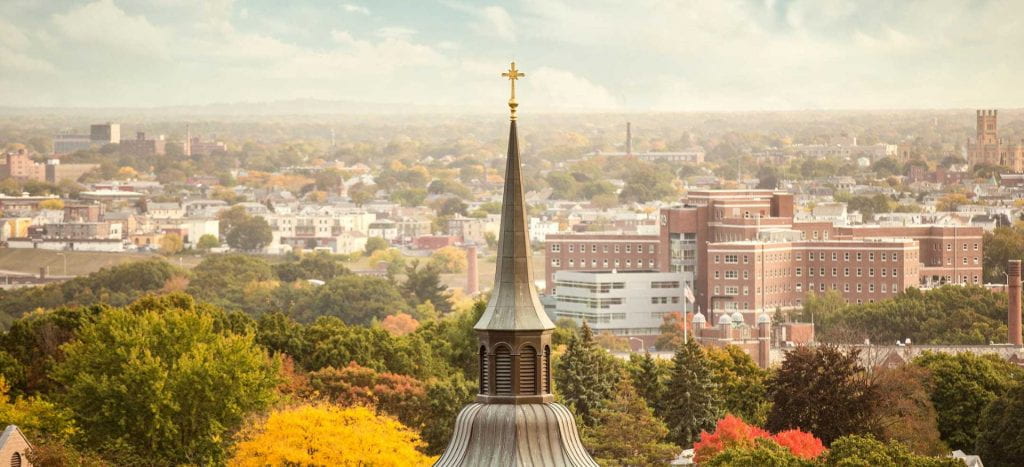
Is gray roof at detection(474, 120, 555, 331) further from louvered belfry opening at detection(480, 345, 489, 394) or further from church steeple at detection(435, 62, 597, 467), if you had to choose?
louvered belfry opening at detection(480, 345, 489, 394)

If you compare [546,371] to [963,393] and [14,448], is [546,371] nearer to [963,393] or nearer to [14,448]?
[14,448]

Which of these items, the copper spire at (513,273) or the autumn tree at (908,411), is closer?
the copper spire at (513,273)

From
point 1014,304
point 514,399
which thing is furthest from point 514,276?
point 1014,304

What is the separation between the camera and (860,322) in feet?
622

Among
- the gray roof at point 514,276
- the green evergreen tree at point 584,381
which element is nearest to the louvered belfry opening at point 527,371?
the gray roof at point 514,276

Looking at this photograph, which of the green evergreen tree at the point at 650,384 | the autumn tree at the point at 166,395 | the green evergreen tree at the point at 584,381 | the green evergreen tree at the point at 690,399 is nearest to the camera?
the autumn tree at the point at 166,395

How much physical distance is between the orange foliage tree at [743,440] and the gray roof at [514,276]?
40087mm

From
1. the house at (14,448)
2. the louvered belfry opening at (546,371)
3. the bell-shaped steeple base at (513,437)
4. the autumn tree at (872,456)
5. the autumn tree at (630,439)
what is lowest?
the autumn tree at (630,439)

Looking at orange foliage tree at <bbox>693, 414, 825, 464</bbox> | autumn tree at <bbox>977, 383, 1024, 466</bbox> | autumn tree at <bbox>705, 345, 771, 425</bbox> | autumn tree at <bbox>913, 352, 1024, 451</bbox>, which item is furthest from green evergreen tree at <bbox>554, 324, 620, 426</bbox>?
autumn tree at <bbox>977, 383, 1024, 466</bbox>

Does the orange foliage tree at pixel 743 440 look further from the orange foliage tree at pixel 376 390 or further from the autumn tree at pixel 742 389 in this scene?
the orange foliage tree at pixel 376 390

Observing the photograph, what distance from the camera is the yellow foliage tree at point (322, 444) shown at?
217ft

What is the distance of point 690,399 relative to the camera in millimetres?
91750

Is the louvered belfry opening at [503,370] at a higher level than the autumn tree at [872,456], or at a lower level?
higher

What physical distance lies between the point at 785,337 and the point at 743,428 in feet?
363
